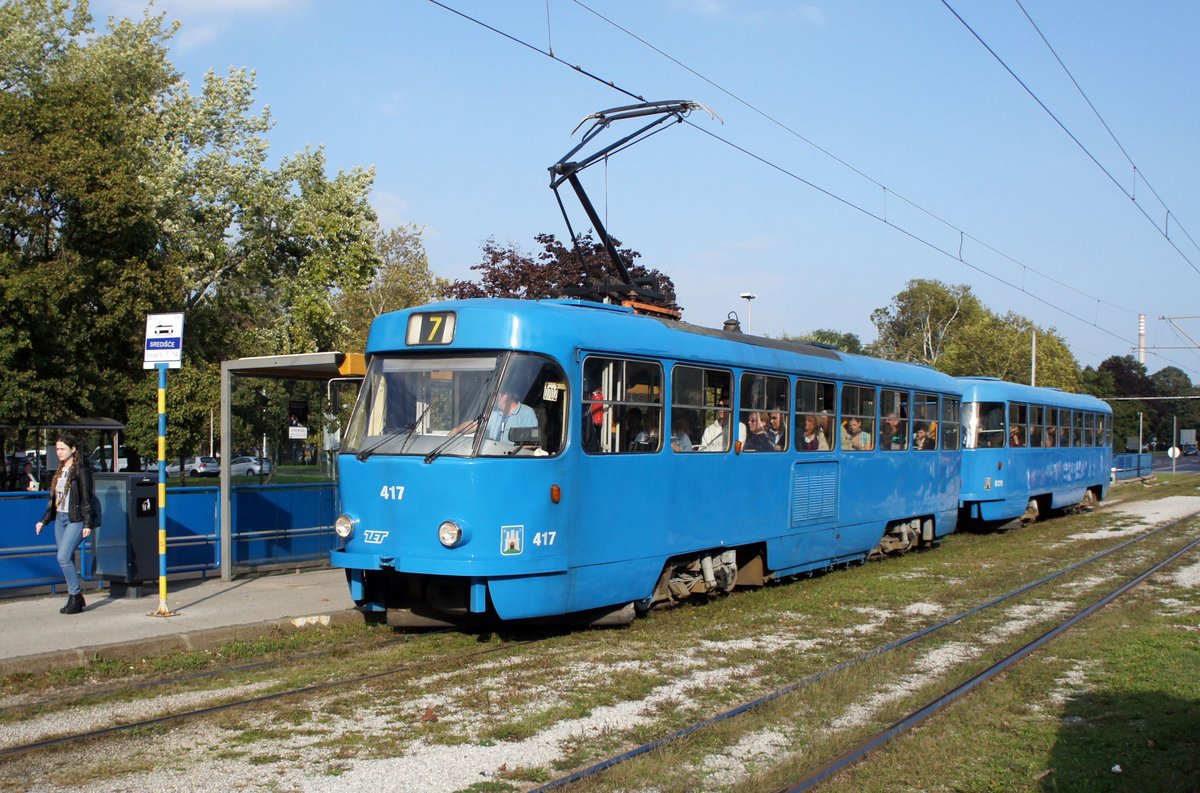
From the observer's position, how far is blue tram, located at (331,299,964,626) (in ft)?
29.1

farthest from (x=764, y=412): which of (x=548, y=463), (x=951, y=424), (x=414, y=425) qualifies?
(x=951, y=424)

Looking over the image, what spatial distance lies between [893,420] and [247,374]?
8979 mm

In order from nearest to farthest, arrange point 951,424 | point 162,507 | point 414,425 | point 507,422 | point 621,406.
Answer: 1. point 507,422
2. point 414,425
3. point 621,406
4. point 162,507
5. point 951,424

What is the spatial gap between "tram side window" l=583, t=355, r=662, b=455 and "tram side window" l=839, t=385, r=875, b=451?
4690mm

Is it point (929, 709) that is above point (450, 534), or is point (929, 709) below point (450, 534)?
below

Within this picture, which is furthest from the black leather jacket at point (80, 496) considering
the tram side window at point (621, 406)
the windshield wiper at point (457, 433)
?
the tram side window at point (621, 406)

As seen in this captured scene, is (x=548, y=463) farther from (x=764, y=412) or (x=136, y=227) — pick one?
(x=136, y=227)

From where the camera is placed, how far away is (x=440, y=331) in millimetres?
9359

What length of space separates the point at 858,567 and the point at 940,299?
7409 centimetres

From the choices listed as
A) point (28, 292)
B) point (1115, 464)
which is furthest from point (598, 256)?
point (1115, 464)

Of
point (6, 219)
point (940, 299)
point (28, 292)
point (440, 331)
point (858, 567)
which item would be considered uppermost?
point (940, 299)

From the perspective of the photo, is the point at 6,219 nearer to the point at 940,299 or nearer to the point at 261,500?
the point at 261,500

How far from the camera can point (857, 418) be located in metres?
14.8

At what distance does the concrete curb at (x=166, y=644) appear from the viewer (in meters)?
8.28
